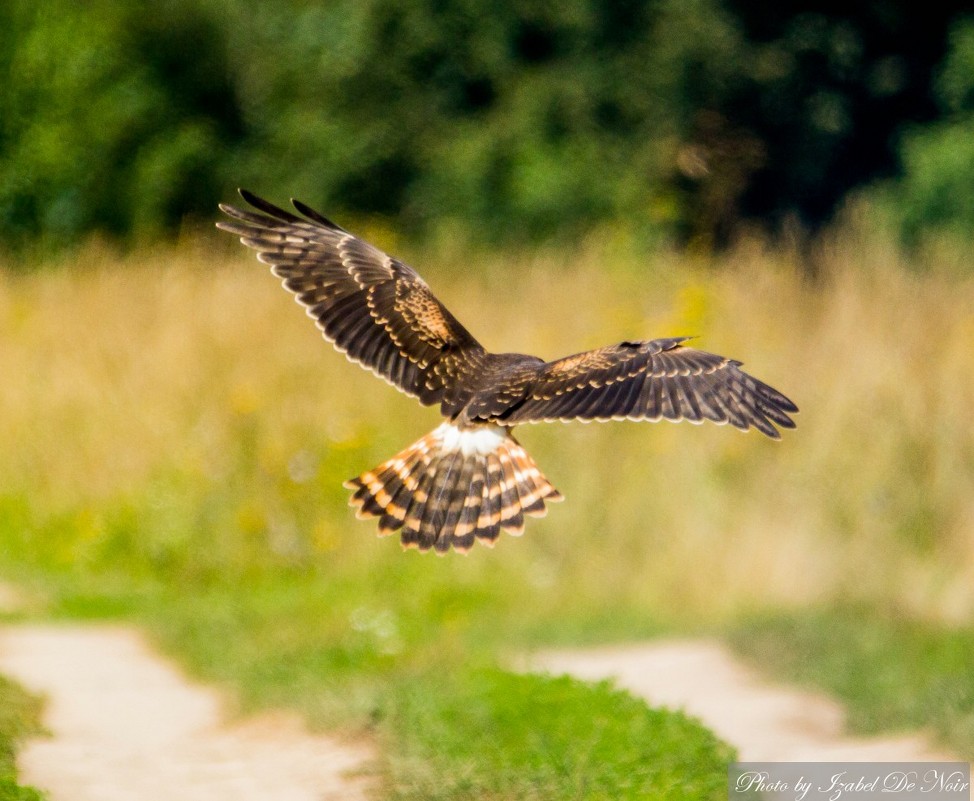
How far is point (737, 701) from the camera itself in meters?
7.66

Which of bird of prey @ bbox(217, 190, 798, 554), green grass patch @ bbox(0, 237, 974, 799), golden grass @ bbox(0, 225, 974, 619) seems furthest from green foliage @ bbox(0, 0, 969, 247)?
bird of prey @ bbox(217, 190, 798, 554)

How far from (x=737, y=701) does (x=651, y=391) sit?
2709mm

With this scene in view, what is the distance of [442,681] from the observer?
24.3 feet

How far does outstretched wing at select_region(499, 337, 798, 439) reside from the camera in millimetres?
5285

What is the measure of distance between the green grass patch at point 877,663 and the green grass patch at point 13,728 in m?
3.42

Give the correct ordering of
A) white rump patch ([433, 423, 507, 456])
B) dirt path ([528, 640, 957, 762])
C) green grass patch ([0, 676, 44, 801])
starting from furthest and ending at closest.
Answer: dirt path ([528, 640, 957, 762]) → white rump patch ([433, 423, 507, 456]) → green grass patch ([0, 676, 44, 801])

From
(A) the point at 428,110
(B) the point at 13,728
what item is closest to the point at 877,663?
(B) the point at 13,728

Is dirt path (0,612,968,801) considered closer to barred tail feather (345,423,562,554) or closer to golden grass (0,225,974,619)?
barred tail feather (345,423,562,554)

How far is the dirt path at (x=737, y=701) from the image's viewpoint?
684 centimetres

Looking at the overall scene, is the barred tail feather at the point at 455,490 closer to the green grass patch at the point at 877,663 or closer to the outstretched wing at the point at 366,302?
the outstretched wing at the point at 366,302

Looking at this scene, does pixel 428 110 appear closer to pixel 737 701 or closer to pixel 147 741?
pixel 737 701

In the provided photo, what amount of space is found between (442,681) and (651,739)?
1.36m

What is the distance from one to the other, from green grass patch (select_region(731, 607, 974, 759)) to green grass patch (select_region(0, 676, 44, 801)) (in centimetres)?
342

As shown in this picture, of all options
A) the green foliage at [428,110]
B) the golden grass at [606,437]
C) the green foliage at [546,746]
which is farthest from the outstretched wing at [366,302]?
the green foliage at [428,110]
